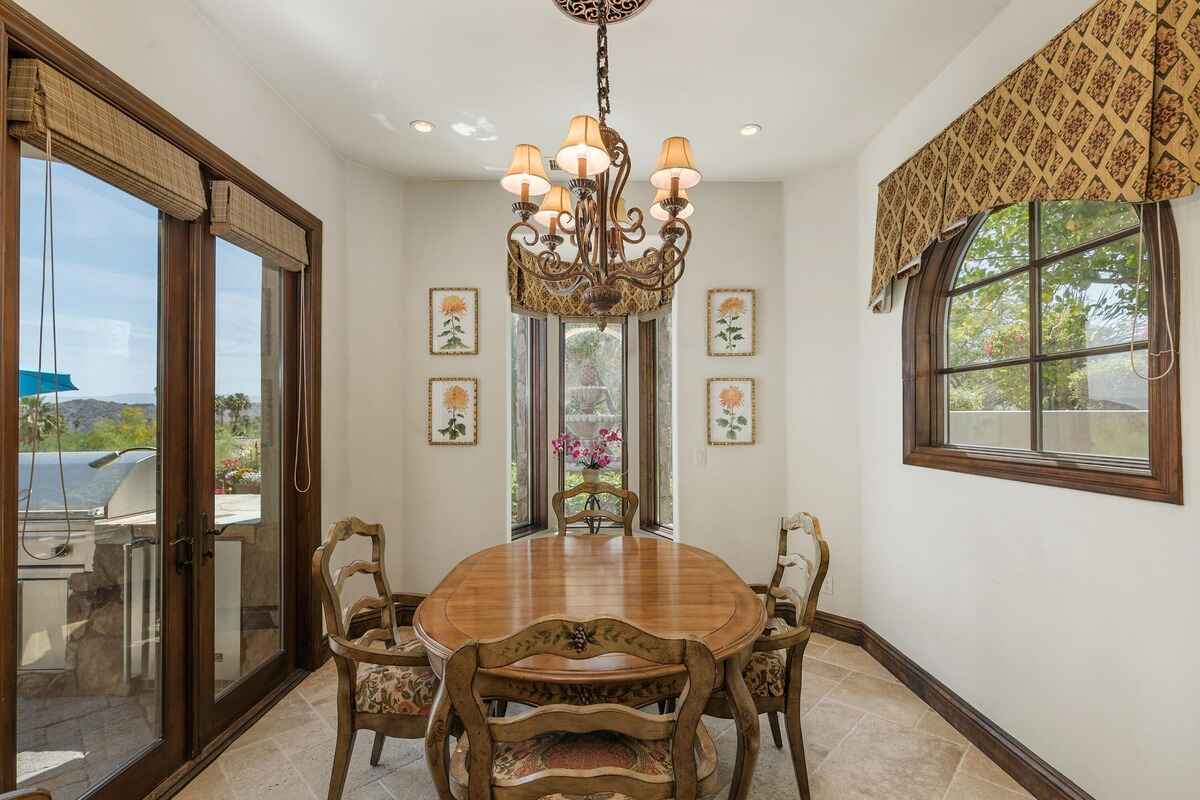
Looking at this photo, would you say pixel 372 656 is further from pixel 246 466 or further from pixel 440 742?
pixel 246 466

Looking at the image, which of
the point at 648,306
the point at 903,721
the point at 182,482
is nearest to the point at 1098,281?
the point at 903,721

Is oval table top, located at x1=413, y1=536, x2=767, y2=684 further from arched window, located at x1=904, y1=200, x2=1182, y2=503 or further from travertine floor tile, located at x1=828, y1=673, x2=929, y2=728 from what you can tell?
arched window, located at x1=904, y1=200, x2=1182, y2=503

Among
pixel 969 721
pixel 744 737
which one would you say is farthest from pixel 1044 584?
pixel 744 737

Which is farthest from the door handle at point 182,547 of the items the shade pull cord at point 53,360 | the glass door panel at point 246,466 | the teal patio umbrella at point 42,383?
the teal patio umbrella at point 42,383

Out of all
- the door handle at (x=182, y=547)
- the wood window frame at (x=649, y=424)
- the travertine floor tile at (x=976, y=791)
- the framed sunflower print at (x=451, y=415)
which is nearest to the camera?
the travertine floor tile at (x=976, y=791)

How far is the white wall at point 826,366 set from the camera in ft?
11.0

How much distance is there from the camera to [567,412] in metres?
4.82

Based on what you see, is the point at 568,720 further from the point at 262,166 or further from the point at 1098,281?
the point at 262,166

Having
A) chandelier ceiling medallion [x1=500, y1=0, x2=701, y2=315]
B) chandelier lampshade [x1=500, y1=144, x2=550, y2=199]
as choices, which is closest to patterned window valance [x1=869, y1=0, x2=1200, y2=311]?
chandelier ceiling medallion [x1=500, y1=0, x2=701, y2=315]

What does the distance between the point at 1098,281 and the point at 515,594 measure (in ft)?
7.42

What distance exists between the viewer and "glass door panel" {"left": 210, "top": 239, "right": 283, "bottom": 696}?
7.83 ft

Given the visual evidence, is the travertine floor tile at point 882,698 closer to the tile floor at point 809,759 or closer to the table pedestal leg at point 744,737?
the tile floor at point 809,759

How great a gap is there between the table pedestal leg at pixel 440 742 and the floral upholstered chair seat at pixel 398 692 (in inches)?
21.1

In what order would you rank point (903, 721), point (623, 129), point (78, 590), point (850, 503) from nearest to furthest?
1. point (78, 590)
2. point (903, 721)
3. point (623, 129)
4. point (850, 503)
